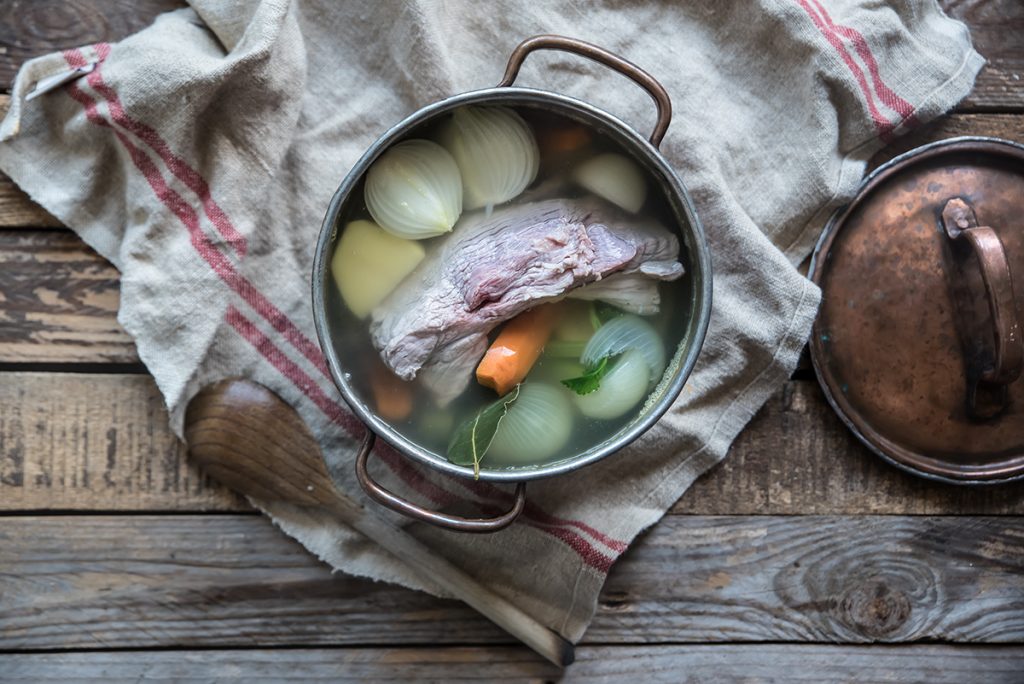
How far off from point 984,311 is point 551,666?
639 millimetres

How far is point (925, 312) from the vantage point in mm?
1006

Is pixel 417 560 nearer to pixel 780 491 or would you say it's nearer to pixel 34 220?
pixel 780 491

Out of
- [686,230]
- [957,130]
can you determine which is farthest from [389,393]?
[957,130]

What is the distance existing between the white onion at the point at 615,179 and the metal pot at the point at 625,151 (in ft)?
0.07

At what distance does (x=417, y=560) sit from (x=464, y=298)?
0.31 metres

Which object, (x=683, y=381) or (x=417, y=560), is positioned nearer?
(x=683, y=381)

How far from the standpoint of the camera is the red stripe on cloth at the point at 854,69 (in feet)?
3.23

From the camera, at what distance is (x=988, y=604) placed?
1085 millimetres

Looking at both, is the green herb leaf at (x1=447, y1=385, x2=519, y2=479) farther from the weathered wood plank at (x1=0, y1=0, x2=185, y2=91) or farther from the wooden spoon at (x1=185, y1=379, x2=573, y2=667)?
the weathered wood plank at (x1=0, y1=0, x2=185, y2=91)

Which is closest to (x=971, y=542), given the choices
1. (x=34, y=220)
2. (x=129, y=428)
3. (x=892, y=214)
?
(x=892, y=214)

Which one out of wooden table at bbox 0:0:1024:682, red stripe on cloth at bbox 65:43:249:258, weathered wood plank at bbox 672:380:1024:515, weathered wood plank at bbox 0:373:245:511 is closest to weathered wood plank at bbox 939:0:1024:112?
wooden table at bbox 0:0:1024:682

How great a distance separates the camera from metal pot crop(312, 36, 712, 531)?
85 cm

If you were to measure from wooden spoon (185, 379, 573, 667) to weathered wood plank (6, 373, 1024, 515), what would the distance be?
0.07 metres

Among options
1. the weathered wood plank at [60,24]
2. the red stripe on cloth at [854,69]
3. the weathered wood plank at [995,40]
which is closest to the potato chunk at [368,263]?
the weathered wood plank at [60,24]
